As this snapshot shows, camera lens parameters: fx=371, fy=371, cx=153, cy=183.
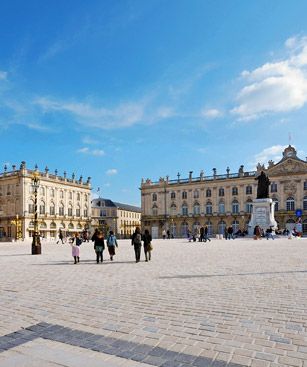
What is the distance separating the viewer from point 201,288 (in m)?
8.91

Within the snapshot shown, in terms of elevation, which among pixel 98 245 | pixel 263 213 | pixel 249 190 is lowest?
pixel 98 245

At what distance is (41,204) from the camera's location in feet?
255

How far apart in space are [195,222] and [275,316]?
76.9m

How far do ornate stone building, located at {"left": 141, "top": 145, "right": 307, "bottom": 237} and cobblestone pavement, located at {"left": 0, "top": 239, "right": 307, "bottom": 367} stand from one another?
66.1m

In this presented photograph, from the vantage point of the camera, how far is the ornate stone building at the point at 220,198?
7256 cm

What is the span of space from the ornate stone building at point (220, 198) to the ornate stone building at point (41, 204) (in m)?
16.7

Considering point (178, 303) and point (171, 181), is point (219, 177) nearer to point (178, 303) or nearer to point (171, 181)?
point (171, 181)

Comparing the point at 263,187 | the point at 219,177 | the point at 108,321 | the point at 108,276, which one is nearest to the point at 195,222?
the point at 219,177

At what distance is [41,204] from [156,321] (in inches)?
2978

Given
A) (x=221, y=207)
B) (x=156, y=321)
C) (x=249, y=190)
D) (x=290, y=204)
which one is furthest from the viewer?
(x=221, y=207)

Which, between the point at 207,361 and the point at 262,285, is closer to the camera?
the point at 207,361

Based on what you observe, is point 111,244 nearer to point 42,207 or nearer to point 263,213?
point 263,213

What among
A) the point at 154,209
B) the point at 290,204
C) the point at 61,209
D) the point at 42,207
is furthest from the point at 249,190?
the point at 42,207

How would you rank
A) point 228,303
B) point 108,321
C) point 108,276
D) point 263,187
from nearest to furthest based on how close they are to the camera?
point 108,321 → point 228,303 → point 108,276 → point 263,187
